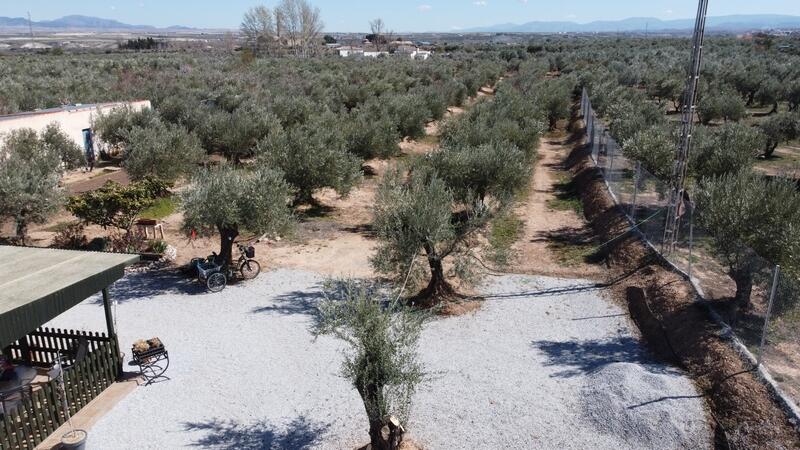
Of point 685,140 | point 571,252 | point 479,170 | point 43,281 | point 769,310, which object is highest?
point 685,140

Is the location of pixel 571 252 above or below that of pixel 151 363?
below

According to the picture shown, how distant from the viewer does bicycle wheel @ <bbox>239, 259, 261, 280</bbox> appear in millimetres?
16922

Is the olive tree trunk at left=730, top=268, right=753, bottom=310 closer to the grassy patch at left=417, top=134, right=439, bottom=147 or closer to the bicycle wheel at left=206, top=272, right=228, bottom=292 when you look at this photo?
the bicycle wheel at left=206, top=272, right=228, bottom=292

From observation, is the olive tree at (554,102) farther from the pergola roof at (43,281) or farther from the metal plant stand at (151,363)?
the pergola roof at (43,281)

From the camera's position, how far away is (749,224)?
12.9 meters

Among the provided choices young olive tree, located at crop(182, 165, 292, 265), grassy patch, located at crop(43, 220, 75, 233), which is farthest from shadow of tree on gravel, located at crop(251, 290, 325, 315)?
grassy patch, located at crop(43, 220, 75, 233)

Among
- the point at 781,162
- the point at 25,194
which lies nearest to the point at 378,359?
the point at 25,194

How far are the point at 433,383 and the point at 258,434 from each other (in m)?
3.44

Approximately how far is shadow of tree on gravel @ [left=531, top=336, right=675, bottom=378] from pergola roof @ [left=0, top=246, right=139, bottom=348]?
868 cm

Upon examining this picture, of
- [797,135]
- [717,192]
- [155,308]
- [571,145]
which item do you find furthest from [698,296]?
[571,145]

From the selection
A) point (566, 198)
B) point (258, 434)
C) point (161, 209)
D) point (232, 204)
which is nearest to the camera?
point (258, 434)

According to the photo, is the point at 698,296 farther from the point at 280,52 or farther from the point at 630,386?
the point at 280,52

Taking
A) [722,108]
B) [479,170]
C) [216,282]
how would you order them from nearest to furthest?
[216,282] < [479,170] < [722,108]

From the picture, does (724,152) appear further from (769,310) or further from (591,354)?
(591,354)
